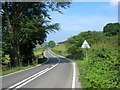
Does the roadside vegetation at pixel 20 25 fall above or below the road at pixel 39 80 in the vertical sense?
above

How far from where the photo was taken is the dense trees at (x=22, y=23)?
25094 millimetres

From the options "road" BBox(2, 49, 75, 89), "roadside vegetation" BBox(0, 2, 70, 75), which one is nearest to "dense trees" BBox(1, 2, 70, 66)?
"roadside vegetation" BBox(0, 2, 70, 75)

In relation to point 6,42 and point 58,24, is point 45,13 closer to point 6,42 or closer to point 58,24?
point 58,24

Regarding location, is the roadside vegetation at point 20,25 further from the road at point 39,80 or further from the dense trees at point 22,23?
the road at point 39,80

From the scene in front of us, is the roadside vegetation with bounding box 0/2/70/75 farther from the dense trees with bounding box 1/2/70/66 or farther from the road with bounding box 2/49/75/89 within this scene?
the road with bounding box 2/49/75/89

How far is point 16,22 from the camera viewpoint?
26469mm

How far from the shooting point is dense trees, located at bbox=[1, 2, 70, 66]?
25094 millimetres

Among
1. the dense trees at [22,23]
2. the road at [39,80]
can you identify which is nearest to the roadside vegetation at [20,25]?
the dense trees at [22,23]

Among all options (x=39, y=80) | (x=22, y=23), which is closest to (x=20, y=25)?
(x=22, y=23)

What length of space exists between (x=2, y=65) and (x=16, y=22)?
7578 mm

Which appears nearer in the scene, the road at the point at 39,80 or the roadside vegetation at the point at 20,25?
the road at the point at 39,80

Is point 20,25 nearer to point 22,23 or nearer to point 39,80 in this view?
point 22,23

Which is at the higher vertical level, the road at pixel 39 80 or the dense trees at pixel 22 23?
the dense trees at pixel 22 23

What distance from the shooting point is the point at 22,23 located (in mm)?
25141
